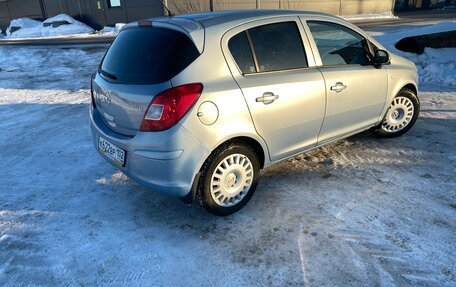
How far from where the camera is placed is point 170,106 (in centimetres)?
277

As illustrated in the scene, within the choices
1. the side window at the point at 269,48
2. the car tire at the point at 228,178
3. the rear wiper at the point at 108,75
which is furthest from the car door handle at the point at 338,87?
the rear wiper at the point at 108,75

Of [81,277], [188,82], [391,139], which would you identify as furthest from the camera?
[391,139]

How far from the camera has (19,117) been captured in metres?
6.34

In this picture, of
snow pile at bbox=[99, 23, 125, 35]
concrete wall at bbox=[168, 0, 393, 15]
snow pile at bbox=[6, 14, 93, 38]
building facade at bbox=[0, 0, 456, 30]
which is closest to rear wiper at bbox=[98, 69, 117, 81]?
building facade at bbox=[0, 0, 456, 30]

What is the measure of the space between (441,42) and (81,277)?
9.05 m

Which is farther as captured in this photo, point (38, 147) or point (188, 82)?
point (38, 147)

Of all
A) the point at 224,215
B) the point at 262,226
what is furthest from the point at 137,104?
the point at 262,226

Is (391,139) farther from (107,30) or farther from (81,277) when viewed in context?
(107,30)

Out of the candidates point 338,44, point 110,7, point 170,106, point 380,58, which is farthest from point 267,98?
point 110,7

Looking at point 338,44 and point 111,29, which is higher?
point 338,44

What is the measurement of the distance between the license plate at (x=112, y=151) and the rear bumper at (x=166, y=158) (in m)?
0.06

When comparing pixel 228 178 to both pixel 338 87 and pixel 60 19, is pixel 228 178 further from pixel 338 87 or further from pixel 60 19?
pixel 60 19

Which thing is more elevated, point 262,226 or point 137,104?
point 137,104

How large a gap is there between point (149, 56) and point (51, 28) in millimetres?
20917
